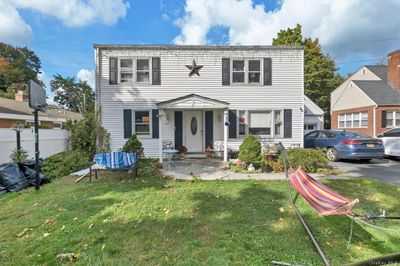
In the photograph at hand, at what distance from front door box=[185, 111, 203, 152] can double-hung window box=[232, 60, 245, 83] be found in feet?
7.80

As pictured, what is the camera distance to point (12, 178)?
722 centimetres

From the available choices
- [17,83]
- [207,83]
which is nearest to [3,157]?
[207,83]

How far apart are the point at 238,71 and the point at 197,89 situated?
7.09 feet

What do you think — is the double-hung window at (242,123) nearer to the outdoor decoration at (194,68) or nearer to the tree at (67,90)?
the outdoor decoration at (194,68)

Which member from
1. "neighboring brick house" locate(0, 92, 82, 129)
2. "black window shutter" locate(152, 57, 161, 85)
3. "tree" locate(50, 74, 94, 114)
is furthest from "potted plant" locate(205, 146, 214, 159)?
Answer: "tree" locate(50, 74, 94, 114)

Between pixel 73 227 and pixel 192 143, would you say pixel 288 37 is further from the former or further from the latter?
pixel 73 227

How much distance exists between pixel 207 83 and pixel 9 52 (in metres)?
48.5

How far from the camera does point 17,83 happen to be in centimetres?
4041

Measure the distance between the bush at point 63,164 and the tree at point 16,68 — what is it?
93.2ft

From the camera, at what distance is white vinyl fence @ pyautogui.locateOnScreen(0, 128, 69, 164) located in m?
8.96

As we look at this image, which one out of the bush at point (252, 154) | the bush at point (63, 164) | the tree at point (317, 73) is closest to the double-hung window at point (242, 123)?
the bush at point (252, 154)

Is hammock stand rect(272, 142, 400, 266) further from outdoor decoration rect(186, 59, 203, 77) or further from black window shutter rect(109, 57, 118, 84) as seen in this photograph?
black window shutter rect(109, 57, 118, 84)

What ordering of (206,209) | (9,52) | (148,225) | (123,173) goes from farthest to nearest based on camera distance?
1. (9,52)
2. (123,173)
3. (206,209)
4. (148,225)

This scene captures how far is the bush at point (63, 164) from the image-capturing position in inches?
349
